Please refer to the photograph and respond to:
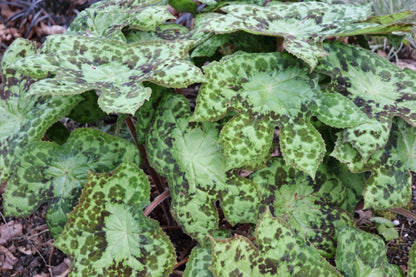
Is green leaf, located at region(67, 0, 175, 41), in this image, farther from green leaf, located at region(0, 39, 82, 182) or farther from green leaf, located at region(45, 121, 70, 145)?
green leaf, located at region(45, 121, 70, 145)

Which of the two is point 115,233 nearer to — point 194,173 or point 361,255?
point 194,173

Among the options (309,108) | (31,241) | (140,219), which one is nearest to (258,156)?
(309,108)

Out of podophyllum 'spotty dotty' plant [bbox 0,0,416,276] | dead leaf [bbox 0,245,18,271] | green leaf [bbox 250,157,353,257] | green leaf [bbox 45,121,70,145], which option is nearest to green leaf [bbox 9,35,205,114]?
podophyllum 'spotty dotty' plant [bbox 0,0,416,276]

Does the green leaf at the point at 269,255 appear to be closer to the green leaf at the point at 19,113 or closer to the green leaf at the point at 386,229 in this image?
the green leaf at the point at 386,229

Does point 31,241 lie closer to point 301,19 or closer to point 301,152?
point 301,152

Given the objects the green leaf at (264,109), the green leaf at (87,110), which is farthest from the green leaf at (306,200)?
the green leaf at (87,110)

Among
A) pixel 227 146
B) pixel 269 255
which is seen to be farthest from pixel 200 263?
pixel 227 146
